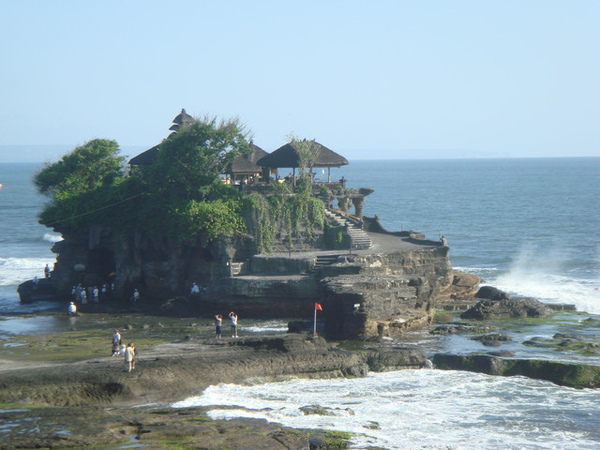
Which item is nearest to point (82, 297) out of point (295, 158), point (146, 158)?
point (146, 158)

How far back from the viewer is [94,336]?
4356 cm

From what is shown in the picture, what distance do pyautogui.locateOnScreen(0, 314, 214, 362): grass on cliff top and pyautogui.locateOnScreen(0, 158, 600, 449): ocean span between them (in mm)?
4703

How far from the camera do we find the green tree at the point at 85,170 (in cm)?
5934

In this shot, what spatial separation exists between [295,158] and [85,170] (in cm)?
1378

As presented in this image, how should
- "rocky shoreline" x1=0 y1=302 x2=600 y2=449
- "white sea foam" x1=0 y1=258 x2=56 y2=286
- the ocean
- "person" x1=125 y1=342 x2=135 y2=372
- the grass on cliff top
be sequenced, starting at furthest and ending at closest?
"white sea foam" x1=0 y1=258 x2=56 y2=286 < the grass on cliff top < "person" x1=125 y1=342 x2=135 y2=372 < the ocean < "rocky shoreline" x1=0 y1=302 x2=600 y2=449

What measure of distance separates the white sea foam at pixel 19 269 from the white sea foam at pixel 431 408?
108 feet

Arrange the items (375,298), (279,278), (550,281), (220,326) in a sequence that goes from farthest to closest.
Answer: (550,281) < (279,278) < (375,298) < (220,326)

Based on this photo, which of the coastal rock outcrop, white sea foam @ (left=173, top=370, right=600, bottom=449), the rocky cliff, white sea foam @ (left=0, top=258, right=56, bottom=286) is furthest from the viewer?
white sea foam @ (left=0, top=258, right=56, bottom=286)

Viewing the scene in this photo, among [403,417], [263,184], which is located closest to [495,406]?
[403,417]

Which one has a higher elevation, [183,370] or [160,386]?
[183,370]

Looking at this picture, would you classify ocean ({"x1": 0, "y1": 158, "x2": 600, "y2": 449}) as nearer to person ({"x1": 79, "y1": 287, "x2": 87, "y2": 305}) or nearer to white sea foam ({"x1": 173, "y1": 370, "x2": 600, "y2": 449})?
white sea foam ({"x1": 173, "y1": 370, "x2": 600, "y2": 449})

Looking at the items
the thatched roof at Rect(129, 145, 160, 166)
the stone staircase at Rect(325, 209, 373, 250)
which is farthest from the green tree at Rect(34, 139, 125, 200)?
the stone staircase at Rect(325, 209, 373, 250)

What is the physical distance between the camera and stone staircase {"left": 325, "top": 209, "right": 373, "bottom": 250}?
5297 centimetres

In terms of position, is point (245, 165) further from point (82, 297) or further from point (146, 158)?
point (82, 297)
